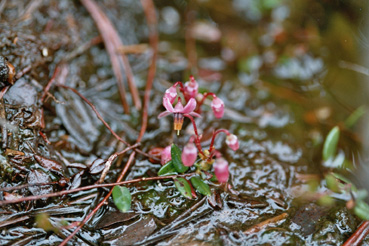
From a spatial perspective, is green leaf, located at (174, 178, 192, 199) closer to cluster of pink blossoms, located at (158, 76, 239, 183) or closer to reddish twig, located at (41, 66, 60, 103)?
cluster of pink blossoms, located at (158, 76, 239, 183)

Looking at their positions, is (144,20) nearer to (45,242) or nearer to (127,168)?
(127,168)

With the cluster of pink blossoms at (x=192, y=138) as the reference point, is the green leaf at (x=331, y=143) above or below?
below

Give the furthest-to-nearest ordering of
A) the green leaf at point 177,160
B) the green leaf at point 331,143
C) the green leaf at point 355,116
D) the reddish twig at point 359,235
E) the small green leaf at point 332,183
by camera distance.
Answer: the green leaf at point 355,116, the green leaf at point 331,143, the small green leaf at point 332,183, the green leaf at point 177,160, the reddish twig at point 359,235

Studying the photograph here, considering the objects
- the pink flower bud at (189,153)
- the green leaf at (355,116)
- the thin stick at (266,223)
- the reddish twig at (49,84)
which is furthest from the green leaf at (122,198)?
the green leaf at (355,116)

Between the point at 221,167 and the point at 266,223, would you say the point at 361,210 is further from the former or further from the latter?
the point at 221,167

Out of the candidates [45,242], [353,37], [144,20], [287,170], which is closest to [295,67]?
[353,37]

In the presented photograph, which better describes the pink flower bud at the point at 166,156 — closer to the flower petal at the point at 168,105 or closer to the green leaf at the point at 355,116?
the flower petal at the point at 168,105
